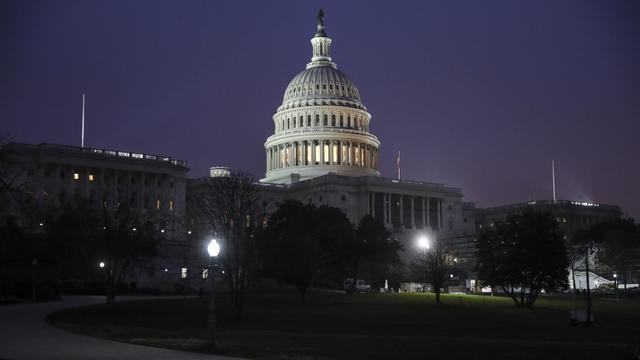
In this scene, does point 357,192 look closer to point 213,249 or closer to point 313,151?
point 313,151

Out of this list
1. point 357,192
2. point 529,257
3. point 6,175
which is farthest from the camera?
point 357,192

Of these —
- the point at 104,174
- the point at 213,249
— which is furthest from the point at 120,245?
the point at 104,174

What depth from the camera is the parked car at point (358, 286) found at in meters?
101

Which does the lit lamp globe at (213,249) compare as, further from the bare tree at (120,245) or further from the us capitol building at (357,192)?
the us capitol building at (357,192)

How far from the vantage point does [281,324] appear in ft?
154

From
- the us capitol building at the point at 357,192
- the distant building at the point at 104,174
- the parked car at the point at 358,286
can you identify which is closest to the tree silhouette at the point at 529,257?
the parked car at the point at 358,286

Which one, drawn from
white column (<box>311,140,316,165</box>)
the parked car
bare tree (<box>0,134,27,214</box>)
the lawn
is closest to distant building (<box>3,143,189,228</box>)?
the parked car

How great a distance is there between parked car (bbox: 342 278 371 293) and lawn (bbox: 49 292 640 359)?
2886 centimetres

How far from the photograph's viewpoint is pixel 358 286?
111 m

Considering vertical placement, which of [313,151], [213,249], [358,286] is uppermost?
[313,151]

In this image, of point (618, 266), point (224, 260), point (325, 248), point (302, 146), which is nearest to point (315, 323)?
point (224, 260)

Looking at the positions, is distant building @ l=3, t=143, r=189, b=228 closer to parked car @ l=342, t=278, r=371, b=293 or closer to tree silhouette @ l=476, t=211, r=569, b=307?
parked car @ l=342, t=278, r=371, b=293

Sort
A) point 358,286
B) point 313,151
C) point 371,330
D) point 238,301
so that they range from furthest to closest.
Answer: point 313,151 → point 358,286 → point 238,301 → point 371,330

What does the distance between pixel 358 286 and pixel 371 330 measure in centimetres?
6820
